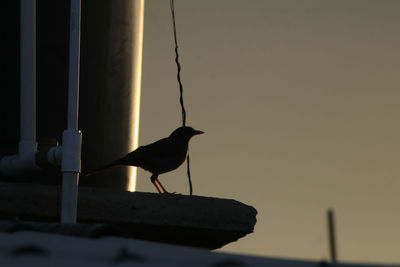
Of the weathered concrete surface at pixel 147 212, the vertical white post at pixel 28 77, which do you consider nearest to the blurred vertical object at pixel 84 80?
the vertical white post at pixel 28 77

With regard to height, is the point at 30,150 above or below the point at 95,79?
below

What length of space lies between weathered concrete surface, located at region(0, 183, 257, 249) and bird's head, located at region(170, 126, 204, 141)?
A: 1444 millimetres

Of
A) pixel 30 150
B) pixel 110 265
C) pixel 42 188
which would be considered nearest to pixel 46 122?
pixel 30 150

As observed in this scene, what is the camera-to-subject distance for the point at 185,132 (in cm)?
613

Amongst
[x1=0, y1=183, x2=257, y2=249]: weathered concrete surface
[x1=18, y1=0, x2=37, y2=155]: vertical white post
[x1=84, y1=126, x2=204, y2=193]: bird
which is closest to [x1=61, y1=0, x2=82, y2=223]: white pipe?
[x1=0, y1=183, x2=257, y2=249]: weathered concrete surface

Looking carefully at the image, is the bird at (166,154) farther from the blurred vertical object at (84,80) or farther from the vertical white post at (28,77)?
the vertical white post at (28,77)

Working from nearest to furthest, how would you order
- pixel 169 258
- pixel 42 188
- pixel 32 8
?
pixel 169 258 < pixel 42 188 < pixel 32 8

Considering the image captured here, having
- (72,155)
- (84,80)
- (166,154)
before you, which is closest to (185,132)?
(166,154)

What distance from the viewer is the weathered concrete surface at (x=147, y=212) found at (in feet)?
13.0

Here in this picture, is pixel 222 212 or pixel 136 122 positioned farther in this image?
pixel 136 122

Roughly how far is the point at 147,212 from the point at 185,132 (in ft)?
6.74

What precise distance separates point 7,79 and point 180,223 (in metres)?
1.24

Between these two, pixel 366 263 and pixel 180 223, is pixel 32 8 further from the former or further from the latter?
pixel 366 263

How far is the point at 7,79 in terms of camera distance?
4559 millimetres
